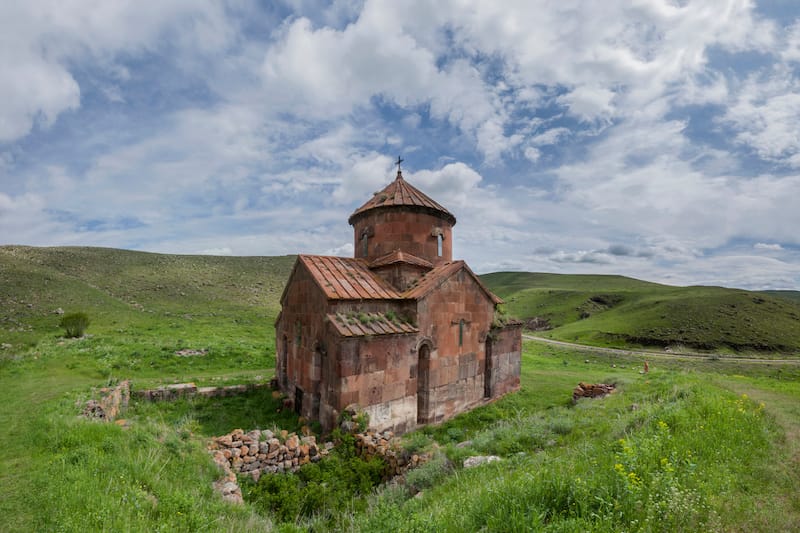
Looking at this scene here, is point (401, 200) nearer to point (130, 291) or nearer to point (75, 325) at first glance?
point (75, 325)

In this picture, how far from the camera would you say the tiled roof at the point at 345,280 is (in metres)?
9.70

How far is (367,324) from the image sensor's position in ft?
30.8

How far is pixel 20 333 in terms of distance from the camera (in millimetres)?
21438

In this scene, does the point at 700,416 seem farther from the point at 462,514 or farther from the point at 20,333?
the point at 20,333

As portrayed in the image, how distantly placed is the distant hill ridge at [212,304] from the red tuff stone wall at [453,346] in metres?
17.5

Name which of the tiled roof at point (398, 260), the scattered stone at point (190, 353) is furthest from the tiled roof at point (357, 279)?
the scattered stone at point (190, 353)

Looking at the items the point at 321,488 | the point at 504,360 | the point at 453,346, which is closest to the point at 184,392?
the point at 321,488

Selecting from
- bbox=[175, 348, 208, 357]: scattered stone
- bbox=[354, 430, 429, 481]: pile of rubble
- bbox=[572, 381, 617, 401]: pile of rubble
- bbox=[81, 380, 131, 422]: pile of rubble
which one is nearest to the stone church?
bbox=[354, 430, 429, 481]: pile of rubble

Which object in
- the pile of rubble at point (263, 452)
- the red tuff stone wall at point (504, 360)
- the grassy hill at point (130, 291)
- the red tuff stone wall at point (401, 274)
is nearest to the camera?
the pile of rubble at point (263, 452)

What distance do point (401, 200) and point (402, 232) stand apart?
1.11 m

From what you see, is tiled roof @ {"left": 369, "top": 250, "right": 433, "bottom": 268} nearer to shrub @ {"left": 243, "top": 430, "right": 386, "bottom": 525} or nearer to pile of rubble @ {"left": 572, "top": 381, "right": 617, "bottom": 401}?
shrub @ {"left": 243, "top": 430, "right": 386, "bottom": 525}

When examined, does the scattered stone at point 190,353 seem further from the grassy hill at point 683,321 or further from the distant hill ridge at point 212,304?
the grassy hill at point 683,321

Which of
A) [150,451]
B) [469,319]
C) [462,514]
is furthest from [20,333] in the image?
[462,514]

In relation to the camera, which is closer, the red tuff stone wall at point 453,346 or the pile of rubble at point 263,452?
the pile of rubble at point 263,452
